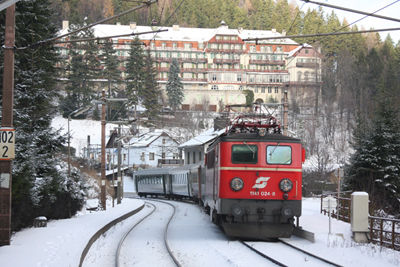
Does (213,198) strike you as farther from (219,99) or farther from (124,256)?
(219,99)

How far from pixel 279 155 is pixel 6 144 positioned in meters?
7.31

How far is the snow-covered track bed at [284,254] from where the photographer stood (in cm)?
1197

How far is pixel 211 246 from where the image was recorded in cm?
1488

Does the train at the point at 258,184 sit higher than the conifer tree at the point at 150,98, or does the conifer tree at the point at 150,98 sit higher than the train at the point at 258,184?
the conifer tree at the point at 150,98

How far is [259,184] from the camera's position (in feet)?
50.3

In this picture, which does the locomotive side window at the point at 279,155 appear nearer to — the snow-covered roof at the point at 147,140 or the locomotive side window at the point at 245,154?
the locomotive side window at the point at 245,154

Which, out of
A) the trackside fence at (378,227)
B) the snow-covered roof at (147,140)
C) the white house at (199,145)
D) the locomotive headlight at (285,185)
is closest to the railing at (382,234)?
the trackside fence at (378,227)

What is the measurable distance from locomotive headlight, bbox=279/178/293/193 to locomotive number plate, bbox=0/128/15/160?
7.13m

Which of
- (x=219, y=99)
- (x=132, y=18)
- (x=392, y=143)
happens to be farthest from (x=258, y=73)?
(x=392, y=143)

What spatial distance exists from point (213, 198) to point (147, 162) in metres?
73.9

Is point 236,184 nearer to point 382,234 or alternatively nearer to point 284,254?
point 284,254

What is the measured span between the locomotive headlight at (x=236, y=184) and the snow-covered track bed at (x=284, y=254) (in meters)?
1.54

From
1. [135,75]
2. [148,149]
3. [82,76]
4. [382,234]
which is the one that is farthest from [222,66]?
[382,234]

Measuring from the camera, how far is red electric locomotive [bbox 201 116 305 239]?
15188 millimetres
